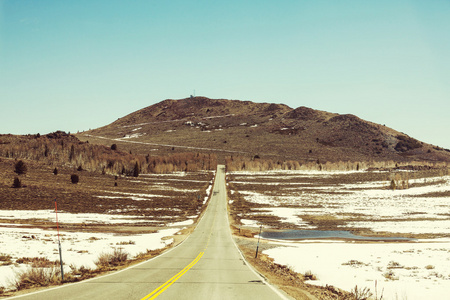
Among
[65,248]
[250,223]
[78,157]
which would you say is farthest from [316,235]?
[78,157]

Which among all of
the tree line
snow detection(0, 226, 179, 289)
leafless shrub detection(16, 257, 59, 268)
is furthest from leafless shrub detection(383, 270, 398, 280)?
the tree line

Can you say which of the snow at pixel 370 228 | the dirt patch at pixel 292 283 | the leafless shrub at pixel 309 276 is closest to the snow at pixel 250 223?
the snow at pixel 370 228

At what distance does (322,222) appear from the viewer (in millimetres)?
53406

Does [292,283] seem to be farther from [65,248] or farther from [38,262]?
[65,248]

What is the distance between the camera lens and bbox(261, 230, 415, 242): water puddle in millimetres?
40737

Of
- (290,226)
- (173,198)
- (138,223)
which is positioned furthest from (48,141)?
(290,226)

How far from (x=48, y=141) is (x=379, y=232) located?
396 feet

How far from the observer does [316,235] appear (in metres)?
44.4

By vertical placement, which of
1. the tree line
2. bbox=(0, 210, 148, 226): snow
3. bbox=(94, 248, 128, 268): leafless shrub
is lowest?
bbox=(0, 210, 148, 226): snow

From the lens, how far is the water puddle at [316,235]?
40.7 metres

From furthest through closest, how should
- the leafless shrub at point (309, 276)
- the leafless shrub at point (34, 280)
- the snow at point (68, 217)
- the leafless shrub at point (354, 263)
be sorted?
the snow at point (68, 217) < the leafless shrub at point (354, 263) < the leafless shrub at point (309, 276) < the leafless shrub at point (34, 280)

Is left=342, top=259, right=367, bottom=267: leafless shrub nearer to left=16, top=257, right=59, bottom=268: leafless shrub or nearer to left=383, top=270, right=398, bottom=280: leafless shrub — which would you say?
→ left=383, top=270, right=398, bottom=280: leafless shrub

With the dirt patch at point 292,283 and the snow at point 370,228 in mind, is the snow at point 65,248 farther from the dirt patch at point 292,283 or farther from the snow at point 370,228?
the snow at point 370,228

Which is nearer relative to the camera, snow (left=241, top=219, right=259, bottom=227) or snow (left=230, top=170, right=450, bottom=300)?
snow (left=230, top=170, right=450, bottom=300)
